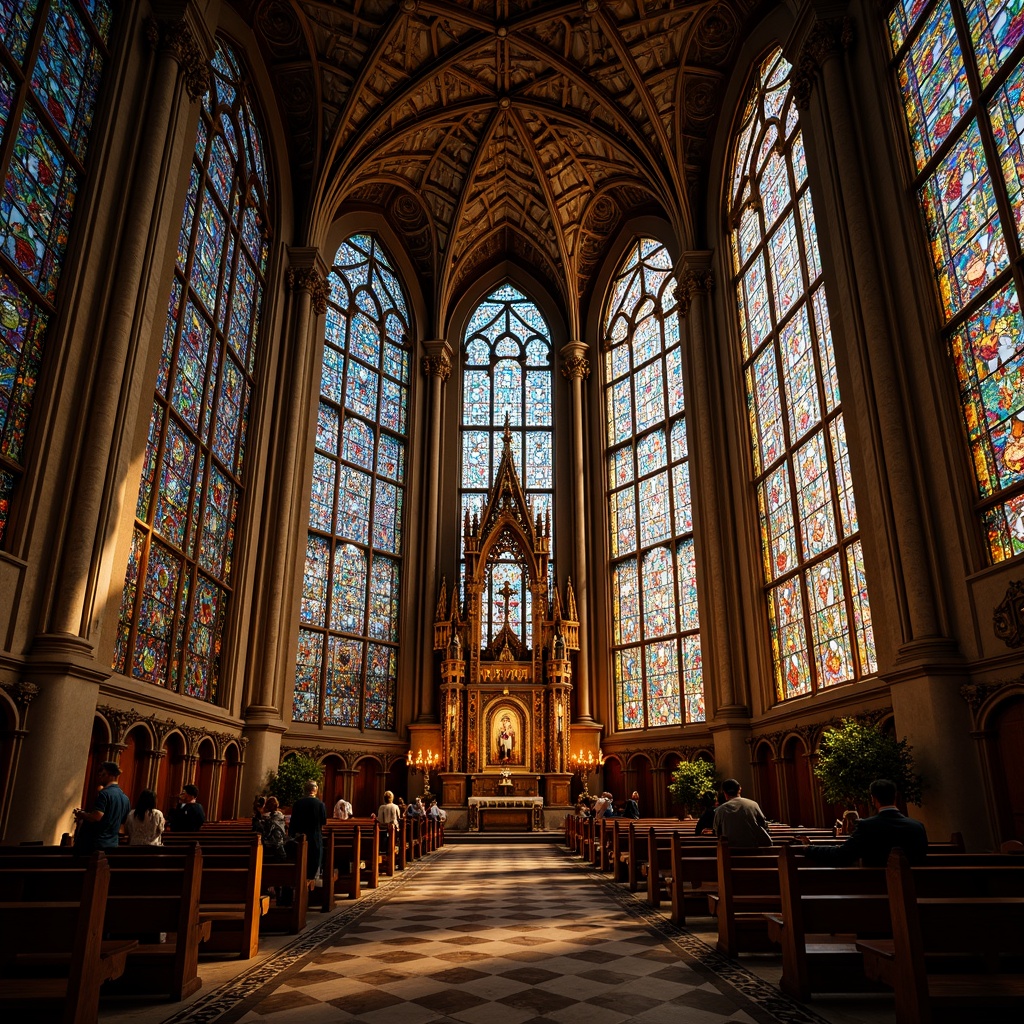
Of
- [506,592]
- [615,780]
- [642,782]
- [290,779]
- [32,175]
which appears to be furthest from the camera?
[506,592]

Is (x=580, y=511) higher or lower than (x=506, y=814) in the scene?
higher

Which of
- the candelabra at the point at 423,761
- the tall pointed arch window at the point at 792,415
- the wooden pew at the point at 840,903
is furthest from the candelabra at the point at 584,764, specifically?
the wooden pew at the point at 840,903

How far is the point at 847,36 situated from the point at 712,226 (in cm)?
901

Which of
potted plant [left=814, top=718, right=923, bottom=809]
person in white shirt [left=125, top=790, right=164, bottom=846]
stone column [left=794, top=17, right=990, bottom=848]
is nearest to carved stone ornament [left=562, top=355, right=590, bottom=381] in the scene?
stone column [left=794, top=17, right=990, bottom=848]

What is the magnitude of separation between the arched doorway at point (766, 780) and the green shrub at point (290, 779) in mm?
10865

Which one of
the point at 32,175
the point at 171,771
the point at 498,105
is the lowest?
the point at 171,771

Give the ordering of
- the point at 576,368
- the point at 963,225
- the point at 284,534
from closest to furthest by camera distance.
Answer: the point at 963,225 → the point at 284,534 → the point at 576,368

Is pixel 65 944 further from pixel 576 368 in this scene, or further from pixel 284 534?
pixel 576 368

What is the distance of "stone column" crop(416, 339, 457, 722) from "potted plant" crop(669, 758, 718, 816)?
9367mm

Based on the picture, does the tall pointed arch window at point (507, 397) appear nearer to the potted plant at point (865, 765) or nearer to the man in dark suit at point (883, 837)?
the potted plant at point (865, 765)

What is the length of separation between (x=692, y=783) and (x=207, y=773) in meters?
11.6

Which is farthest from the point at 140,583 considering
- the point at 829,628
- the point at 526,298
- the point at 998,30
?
the point at 526,298

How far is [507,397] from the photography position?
32875 millimetres

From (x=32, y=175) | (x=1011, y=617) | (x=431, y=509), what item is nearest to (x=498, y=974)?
(x=1011, y=617)
